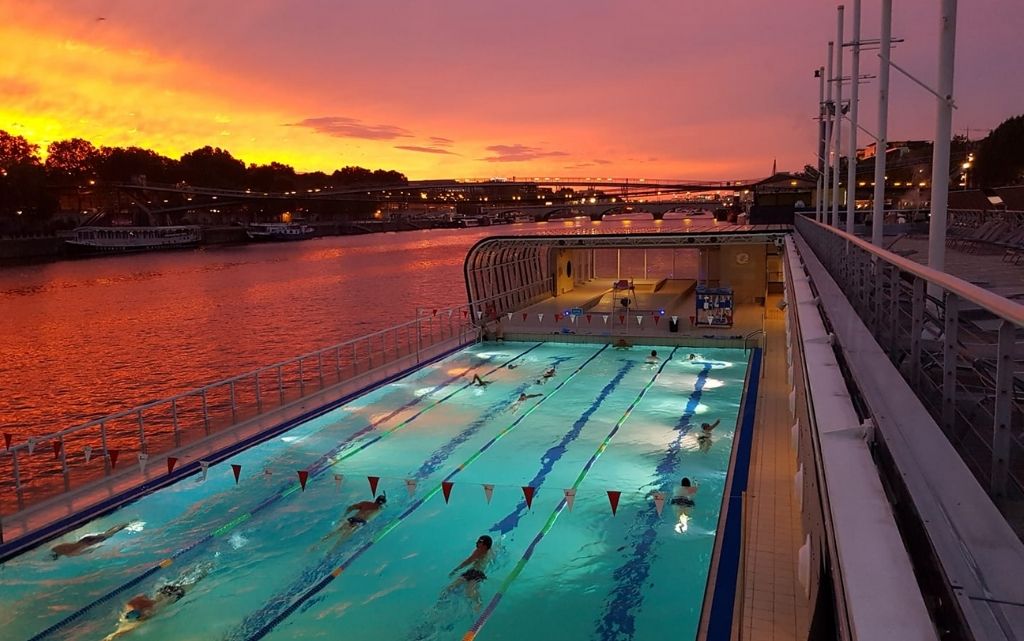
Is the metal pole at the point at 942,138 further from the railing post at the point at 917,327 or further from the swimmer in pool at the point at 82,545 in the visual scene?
the swimmer in pool at the point at 82,545

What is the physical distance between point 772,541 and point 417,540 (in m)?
5.32

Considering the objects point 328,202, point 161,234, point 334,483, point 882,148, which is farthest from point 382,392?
point 328,202

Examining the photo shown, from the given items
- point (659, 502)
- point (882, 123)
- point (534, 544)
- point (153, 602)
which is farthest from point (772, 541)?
point (882, 123)

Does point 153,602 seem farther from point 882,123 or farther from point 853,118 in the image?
point 853,118

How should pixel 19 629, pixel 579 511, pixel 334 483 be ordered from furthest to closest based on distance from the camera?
pixel 334 483
pixel 579 511
pixel 19 629

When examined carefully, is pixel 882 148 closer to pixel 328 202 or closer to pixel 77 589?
pixel 77 589

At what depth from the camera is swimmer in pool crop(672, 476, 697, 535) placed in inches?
454

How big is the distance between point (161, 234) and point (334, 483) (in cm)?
11870

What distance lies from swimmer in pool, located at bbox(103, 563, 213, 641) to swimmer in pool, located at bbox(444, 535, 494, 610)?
3.69 m

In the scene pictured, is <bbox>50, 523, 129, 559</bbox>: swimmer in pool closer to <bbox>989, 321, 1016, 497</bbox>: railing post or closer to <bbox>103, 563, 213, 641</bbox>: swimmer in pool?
<bbox>103, 563, 213, 641</bbox>: swimmer in pool

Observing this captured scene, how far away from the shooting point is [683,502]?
12195 mm

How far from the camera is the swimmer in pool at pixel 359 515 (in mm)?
11648

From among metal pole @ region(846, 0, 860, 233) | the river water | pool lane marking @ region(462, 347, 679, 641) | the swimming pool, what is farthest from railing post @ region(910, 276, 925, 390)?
the river water

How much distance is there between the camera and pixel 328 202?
164 metres
